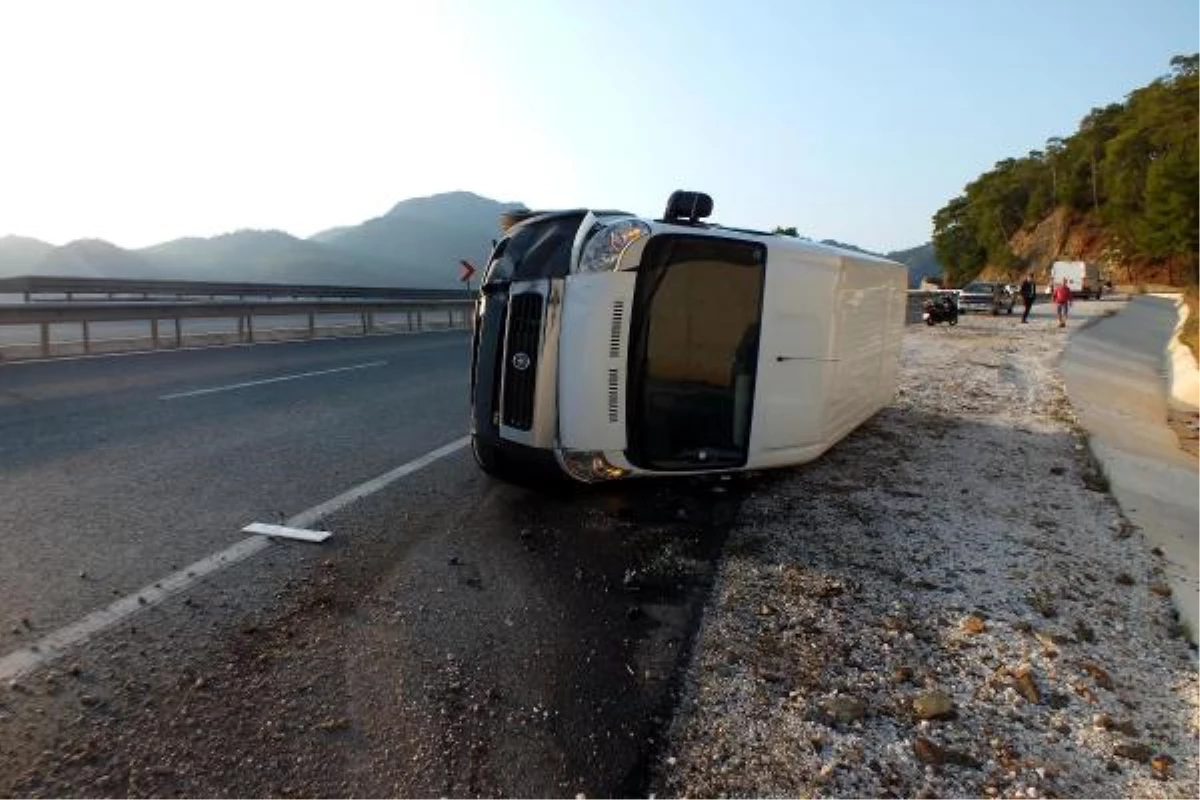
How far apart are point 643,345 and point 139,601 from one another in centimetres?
295

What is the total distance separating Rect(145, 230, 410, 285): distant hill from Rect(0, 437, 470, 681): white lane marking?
101 m

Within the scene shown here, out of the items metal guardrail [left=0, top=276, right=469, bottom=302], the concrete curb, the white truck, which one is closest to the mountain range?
metal guardrail [left=0, top=276, right=469, bottom=302]

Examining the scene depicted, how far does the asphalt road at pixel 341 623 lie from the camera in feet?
8.25

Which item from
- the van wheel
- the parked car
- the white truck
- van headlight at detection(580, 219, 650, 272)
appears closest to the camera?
van headlight at detection(580, 219, 650, 272)

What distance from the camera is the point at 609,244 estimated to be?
15.3 ft

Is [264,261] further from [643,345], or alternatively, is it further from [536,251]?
[643,345]

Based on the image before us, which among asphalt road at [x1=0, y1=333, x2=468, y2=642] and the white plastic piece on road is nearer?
asphalt road at [x1=0, y1=333, x2=468, y2=642]

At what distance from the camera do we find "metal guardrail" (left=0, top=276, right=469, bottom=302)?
73.4 ft

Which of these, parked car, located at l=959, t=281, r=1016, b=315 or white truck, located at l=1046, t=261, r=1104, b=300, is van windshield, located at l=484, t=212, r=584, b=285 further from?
white truck, located at l=1046, t=261, r=1104, b=300

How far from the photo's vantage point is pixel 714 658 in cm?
328

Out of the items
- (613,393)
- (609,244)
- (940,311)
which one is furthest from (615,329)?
(940,311)

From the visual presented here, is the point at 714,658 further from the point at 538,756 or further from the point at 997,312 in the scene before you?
the point at 997,312

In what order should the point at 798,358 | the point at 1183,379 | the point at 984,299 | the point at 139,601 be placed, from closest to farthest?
the point at 139,601 < the point at 798,358 < the point at 1183,379 < the point at 984,299

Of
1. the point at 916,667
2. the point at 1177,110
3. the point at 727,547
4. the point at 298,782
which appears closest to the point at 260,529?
the point at 298,782
